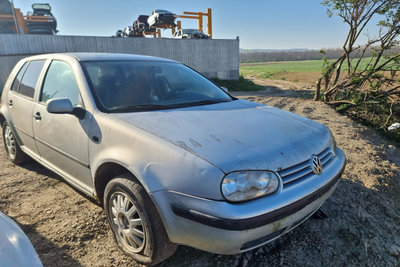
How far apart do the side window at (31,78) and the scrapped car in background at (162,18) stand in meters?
15.1

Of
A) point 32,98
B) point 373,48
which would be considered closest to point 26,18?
point 32,98

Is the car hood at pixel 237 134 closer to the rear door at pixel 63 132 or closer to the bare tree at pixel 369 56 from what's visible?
the rear door at pixel 63 132

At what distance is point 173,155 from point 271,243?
122 cm

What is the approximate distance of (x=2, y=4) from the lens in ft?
52.1

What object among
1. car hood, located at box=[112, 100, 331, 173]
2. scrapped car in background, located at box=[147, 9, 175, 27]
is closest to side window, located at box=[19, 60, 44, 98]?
car hood, located at box=[112, 100, 331, 173]

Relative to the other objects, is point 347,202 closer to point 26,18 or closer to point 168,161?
point 168,161

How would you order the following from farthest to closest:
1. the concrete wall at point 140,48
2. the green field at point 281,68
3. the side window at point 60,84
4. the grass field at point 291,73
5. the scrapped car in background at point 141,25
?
the green field at point 281,68
the grass field at point 291,73
the scrapped car in background at point 141,25
the concrete wall at point 140,48
the side window at point 60,84

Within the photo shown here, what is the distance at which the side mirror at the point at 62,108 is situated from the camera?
6.95 ft

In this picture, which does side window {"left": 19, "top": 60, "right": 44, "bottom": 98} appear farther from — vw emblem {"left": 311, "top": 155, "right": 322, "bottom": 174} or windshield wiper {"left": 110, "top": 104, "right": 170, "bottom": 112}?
vw emblem {"left": 311, "top": 155, "right": 322, "bottom": 174}

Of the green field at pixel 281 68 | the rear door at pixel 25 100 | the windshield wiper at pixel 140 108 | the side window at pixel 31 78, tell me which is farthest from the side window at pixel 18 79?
the green field at pixel 281 68

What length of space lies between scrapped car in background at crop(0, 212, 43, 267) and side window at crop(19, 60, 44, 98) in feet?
6.94

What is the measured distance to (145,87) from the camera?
8.29 ft

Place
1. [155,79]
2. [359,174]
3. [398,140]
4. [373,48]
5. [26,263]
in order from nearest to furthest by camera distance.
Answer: [26,263], [155,79], [359,174], [398,140], [373,48]

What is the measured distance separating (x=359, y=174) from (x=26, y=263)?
12.2 feet
